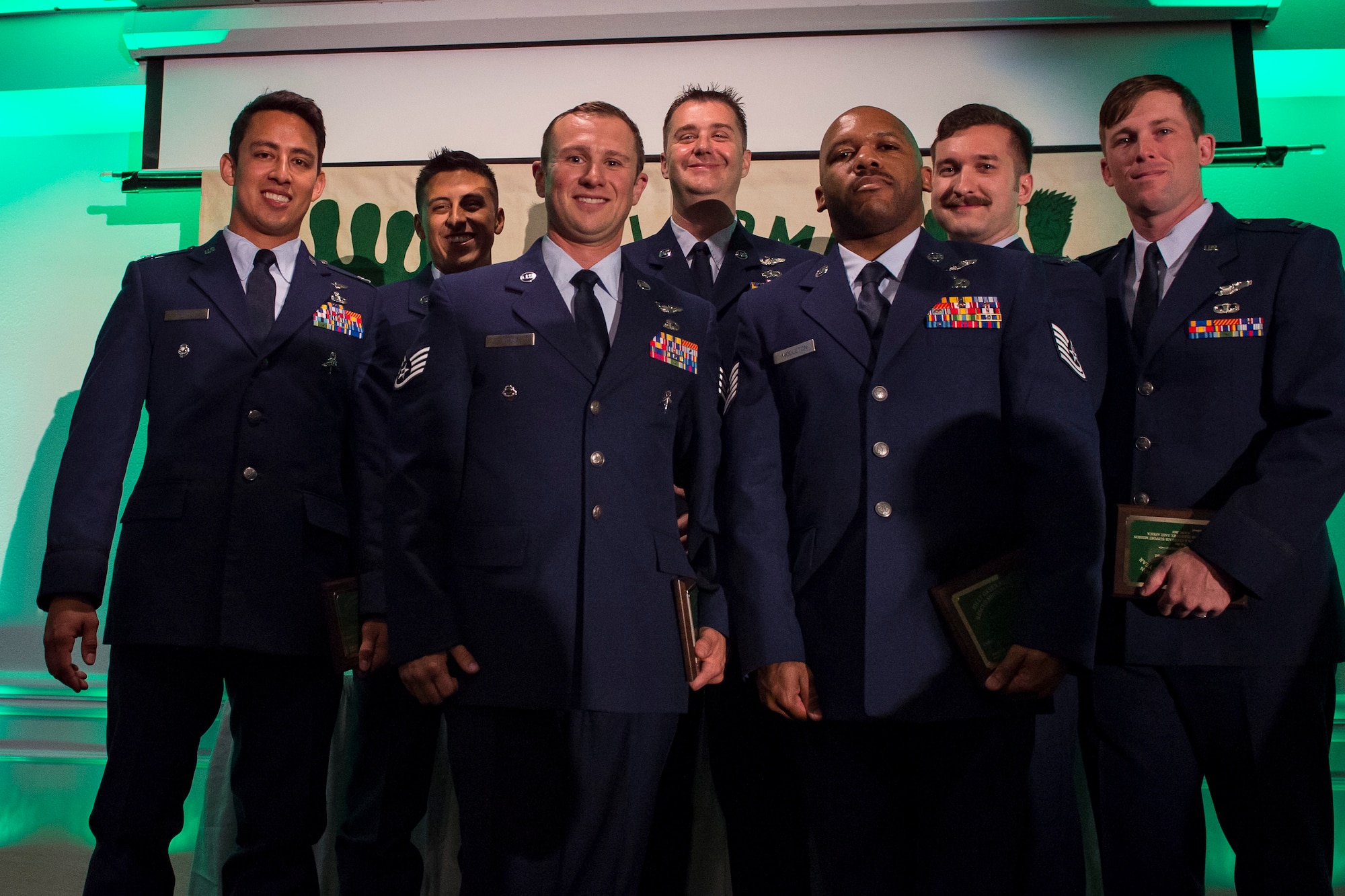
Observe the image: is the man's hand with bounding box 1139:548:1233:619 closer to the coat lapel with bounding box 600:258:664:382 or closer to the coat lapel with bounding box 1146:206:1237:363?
the coat lapel with bounding box 1146:206:1237:363

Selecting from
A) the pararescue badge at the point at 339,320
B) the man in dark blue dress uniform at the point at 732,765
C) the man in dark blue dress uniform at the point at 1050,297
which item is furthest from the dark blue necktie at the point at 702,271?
the pararescue badge at the point at 339,320

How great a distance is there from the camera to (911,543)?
1875 millimetres

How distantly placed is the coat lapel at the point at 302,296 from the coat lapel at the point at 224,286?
5 centimetres

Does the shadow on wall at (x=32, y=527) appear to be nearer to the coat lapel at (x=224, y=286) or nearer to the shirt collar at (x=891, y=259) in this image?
the coat lapel at (x=224, y=286)

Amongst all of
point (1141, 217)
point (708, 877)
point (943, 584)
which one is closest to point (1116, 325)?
point (1141, 217)

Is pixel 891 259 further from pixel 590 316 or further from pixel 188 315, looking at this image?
pixel 188 315

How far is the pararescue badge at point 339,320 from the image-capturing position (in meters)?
2.55

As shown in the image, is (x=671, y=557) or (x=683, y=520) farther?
(x=683, y=520)

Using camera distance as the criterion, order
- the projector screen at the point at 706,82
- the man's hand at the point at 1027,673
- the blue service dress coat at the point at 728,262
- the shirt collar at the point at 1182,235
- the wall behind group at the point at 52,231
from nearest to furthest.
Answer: the man's hand at the point at 1027,673 < the shirt collar at the point at 1182,235 < the blue service dress coat at the point at 728,262 < the projector screen at the point at 706,82 < the wall behind group at the point at 52,231

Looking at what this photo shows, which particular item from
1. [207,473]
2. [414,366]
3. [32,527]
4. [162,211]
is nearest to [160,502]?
[207,473]

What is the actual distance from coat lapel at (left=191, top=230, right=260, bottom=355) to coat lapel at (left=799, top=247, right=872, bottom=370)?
1223 mm

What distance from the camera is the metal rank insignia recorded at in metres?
2.26

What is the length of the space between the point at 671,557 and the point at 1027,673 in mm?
616

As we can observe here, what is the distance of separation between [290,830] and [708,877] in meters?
1.07
